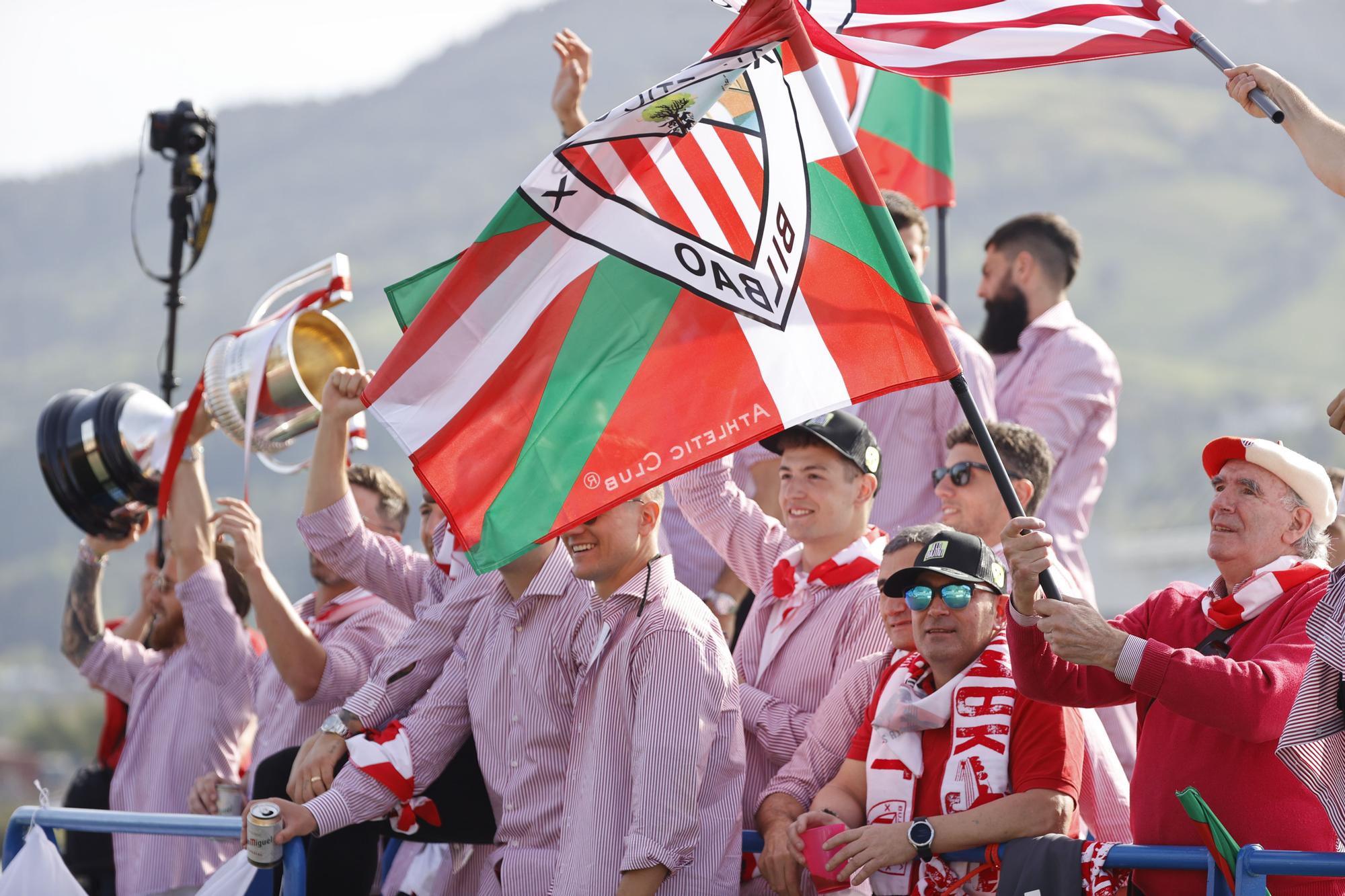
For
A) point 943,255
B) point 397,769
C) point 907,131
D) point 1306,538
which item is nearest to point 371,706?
point 397,769

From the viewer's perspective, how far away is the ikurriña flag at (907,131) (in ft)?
24.9

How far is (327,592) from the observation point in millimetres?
6441

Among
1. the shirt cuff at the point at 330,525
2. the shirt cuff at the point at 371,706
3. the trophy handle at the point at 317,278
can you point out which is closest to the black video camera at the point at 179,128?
the trophy handle at the point at 317,278

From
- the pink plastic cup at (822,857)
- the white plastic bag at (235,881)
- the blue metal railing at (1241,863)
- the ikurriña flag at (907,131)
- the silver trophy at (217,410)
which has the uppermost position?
the ikurriña flag at (907,131)

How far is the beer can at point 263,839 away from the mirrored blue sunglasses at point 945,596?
6.43 ft

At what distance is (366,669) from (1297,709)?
352cm

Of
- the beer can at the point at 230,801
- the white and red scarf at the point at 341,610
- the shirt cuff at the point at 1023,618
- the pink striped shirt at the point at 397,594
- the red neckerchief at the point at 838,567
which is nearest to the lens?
the shirt cuff at the point at 1023,618

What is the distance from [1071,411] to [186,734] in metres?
3.85

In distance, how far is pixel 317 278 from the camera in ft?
20.6

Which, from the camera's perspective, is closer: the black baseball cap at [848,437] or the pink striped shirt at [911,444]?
the black baseball cap at [848,437]

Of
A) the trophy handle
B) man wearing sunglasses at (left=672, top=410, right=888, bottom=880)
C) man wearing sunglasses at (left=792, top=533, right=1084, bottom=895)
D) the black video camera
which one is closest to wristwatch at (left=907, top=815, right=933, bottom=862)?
man wearing sunglasses at (left=792, top=533, right=1084, bottom=895)

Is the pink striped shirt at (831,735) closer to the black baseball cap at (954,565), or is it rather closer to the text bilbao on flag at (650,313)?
the black baseball cap at (954,565)

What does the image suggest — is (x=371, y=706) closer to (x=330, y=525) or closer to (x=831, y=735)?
(x=330, y=525)

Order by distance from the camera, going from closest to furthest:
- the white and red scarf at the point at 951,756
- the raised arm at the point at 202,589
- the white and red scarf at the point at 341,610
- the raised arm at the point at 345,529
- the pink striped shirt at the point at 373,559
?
the white and red scarf at the point at 951,756 < the raised arm at the point at 345,529 < the pink striped shirt at the point at 373,559 < the white and red scarf at the point at 341,610 < the raised arm at the point at 202,589
